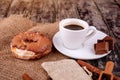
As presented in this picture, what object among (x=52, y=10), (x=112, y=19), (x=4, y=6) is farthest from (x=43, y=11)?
(x=112, y=19)

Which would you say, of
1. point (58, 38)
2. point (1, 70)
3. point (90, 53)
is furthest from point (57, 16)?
point (1, 70)

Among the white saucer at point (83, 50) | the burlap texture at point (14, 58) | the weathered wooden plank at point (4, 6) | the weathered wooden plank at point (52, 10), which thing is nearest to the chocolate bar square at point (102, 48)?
the white saucer at point (83, 50)

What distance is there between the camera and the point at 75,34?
2.57 feet

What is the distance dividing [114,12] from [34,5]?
15.7 inches

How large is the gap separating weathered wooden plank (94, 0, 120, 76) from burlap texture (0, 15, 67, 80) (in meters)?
0.18

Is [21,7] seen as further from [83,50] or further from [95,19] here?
[83,50]

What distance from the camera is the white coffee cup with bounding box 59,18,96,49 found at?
784mm

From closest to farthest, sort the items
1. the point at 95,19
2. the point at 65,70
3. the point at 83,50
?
the point at 65,70 → the point at 83,50 → the point at 95,19

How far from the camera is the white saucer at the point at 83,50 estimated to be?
0.79m

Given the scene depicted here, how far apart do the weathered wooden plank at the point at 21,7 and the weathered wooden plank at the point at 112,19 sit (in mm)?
355

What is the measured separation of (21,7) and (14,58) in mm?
453

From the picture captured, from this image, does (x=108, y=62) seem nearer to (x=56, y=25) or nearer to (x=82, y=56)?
(x=82, y=56)

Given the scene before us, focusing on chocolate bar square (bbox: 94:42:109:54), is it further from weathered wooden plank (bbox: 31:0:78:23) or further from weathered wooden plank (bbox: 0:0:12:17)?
weathered wooden plank (bbox: 0:0:12:17)

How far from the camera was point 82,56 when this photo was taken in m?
0.79
